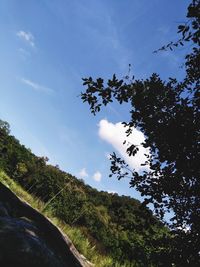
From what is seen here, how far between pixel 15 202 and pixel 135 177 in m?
4.80

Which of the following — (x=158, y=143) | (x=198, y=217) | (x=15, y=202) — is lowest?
(x=15, y=202)

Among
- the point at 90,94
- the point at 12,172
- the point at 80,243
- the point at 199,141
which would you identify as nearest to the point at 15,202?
the point at 80,243

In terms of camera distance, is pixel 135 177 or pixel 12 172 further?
pixel 12 172

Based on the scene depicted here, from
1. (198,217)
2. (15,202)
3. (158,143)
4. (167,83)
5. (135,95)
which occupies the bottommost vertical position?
(15,202)

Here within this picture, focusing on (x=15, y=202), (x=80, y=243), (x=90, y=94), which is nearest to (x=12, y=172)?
(x=80, y=243)

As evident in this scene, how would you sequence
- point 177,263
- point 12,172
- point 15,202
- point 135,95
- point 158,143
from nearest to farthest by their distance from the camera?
point 177,263, point 158,143, point 135,95, point 15,202, point 12,172

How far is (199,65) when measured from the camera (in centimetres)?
466

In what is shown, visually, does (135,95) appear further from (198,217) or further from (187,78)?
(198,217)

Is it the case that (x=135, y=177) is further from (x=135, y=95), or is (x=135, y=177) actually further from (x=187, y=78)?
(x=187, y=78)

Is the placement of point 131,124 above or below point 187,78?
below

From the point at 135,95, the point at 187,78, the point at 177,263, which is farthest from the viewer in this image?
the point at 187,78

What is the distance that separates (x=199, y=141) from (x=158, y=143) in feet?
1.85

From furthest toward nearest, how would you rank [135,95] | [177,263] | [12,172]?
[12,172], [135,95], [177,263]

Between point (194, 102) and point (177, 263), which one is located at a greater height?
point (194, 102)
